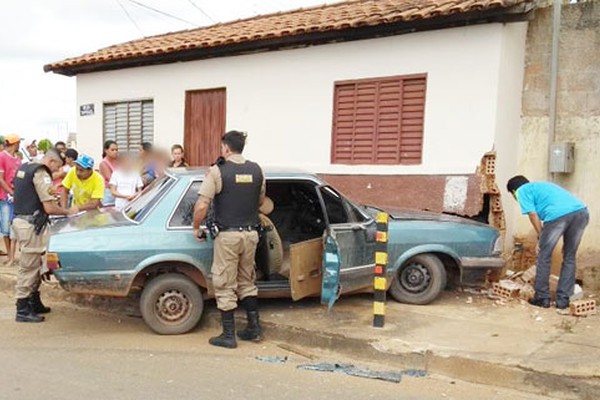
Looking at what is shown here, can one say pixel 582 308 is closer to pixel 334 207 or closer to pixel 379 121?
pixel 334 207

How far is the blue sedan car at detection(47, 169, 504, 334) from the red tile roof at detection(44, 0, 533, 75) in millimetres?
2758

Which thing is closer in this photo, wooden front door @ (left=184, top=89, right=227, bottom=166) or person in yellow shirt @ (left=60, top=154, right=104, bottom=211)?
person in yellow shirt @ (left=60, top=154, right=104, bottom=211)

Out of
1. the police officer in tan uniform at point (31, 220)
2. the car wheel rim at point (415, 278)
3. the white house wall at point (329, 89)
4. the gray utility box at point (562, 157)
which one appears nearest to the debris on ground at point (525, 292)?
the car wheel rim at point (415, 278)

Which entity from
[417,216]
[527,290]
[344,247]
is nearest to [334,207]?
[344,247]

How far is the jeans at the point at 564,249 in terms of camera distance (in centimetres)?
628

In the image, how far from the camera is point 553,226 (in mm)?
6297

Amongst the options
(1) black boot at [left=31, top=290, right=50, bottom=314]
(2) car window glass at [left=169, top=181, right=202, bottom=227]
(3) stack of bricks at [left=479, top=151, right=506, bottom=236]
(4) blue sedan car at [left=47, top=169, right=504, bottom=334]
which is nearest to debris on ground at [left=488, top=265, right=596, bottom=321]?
(4) blue sedan car at [left=47, top=169, right=504, bottom=334]

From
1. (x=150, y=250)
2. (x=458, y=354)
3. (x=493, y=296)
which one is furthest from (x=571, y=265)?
(x=150, y=250)

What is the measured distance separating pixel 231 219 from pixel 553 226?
11.5 ft

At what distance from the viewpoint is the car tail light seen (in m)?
5.18

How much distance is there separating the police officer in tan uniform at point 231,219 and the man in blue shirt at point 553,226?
3054 millimetres

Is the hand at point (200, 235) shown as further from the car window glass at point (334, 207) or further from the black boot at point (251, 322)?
the car window glass at point (334, 207)

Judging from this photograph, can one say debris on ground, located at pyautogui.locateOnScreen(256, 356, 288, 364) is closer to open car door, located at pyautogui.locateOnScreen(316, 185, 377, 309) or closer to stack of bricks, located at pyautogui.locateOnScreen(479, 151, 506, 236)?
open car door, located at pyautogui.locateOnScreen(316, 185, 377, 309)

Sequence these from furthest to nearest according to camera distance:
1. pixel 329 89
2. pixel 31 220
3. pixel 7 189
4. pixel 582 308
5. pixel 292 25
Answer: pixel 292 25 → pixel 329 89 → pixel 7 189 → pixel 582 308 → pixel 31 220
